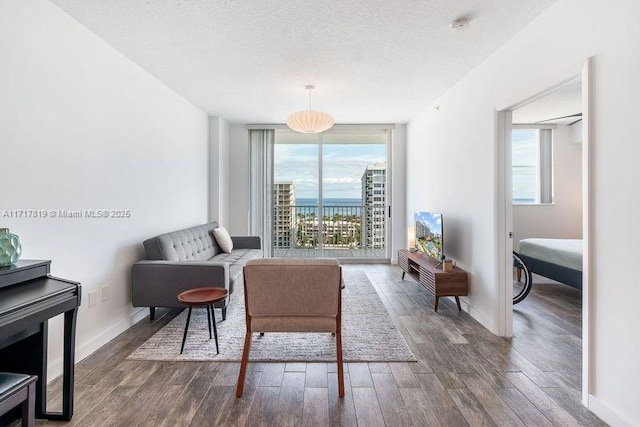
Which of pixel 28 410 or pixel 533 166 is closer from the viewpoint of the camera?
pixel 28 410

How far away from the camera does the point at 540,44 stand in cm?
225

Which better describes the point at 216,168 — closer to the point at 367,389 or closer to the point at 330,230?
the point at 330,230

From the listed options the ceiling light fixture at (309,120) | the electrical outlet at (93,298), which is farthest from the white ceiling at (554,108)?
the electrical outlet at (93,298)

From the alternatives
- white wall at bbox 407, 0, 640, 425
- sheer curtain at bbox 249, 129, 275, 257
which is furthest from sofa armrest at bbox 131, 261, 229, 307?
sheer curtain at bbox 249, 129, 275, 257

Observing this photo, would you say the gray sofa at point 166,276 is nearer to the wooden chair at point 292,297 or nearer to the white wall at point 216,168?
the wooden chair at point 292,297

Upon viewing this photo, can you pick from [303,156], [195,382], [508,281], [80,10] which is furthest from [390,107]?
[195,382]

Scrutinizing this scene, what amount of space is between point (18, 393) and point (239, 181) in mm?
4587

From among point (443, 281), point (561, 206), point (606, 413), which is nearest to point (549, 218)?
point (561, 206)

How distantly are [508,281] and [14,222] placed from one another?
12.0 ft

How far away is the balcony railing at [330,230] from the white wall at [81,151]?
2687mm

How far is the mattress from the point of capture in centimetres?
352

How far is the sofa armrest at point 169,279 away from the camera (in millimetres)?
2891

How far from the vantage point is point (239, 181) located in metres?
5.73

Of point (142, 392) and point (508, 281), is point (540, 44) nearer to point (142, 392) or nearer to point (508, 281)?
Result: point (508, 281)
